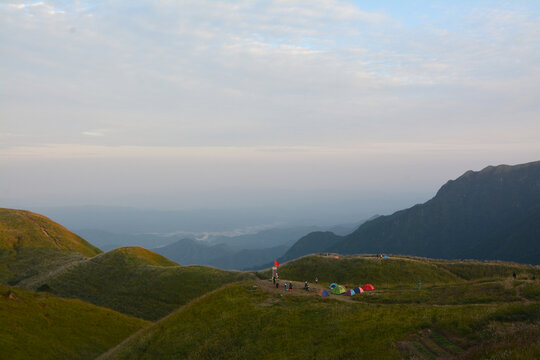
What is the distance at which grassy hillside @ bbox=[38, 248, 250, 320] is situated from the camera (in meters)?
75.1

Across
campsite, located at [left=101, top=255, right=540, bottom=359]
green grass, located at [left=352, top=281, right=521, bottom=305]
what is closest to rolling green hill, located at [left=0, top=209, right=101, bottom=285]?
campsite, located at [left=101, top=255, right=540, bottom=359]

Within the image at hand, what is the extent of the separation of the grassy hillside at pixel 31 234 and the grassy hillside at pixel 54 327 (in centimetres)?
6959

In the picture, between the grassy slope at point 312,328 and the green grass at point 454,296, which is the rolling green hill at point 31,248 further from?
the green grass at point 454,296

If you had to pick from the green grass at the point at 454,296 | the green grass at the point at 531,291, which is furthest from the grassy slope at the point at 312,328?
the green grass at the point at 531,291

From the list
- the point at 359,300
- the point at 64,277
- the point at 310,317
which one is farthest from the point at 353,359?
the point at 64,277

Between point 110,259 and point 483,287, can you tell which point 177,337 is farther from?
point 110,259

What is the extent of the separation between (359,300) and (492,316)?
1714cm

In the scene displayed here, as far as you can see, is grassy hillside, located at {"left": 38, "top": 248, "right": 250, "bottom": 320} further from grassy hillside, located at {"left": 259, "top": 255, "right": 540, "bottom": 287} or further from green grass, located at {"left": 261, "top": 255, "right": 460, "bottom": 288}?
grassy hillside, located at {"left": 259, "top": 255, "right": 540, "bottom": 287}

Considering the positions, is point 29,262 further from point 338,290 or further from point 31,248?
point 338,290

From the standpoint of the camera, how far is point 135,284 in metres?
83.0

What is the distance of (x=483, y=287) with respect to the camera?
3834 centimetres

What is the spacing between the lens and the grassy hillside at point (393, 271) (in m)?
63.2

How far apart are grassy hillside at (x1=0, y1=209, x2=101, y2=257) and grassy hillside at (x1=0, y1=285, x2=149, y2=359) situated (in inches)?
2740

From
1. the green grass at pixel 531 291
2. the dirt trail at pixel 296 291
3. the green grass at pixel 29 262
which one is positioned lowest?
the green grass at pixel 29 262
